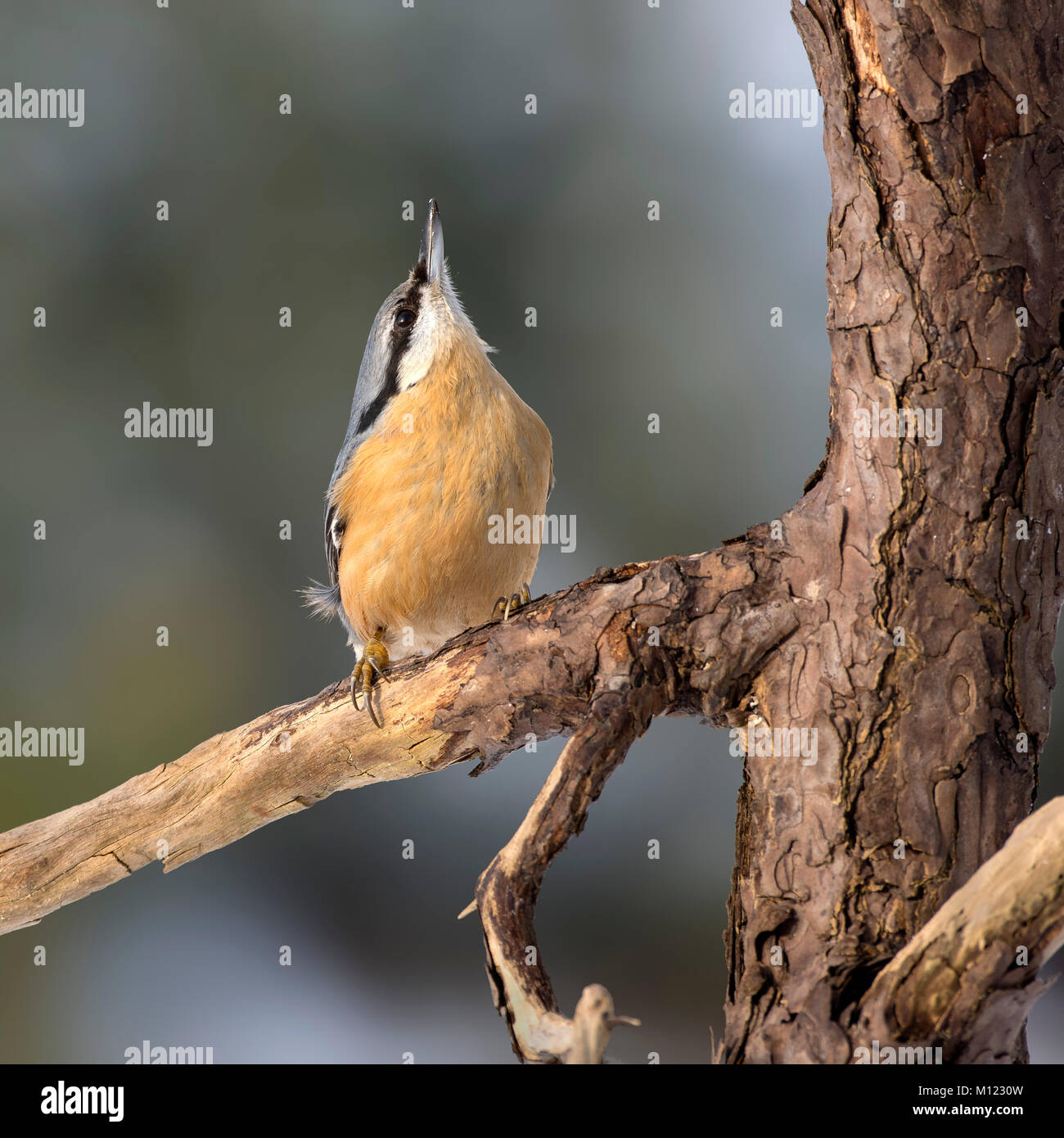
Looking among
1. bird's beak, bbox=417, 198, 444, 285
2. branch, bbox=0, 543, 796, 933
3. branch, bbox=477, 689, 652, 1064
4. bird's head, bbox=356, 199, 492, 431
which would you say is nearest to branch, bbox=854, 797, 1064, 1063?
branch, bbox=477, 689, 652, 1064

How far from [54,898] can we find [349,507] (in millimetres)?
1108

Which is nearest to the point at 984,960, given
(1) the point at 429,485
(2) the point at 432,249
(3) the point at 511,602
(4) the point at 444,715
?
(4) the point at 444,715

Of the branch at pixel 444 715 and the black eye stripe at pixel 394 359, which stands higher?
the black eye stripe at pixel 394 359

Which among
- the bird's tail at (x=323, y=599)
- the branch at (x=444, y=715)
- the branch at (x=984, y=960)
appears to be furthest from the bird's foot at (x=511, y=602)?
the branch at (x=984, y=960)

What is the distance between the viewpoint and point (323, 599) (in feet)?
9.60

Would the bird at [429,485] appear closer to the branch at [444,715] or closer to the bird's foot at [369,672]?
the bird's foot at [369,672]

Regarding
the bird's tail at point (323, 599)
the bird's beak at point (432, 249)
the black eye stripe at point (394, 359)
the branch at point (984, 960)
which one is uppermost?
the bird's beak at point (432, 249)

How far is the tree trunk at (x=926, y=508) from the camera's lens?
65.5 inches

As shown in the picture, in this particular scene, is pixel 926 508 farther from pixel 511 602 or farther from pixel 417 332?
pixel 417 332

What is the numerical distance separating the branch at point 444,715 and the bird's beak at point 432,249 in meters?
0.95

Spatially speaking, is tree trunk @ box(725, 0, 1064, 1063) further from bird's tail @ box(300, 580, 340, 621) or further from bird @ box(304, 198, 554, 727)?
bird's tail @ box(300, 580, 340, 621)

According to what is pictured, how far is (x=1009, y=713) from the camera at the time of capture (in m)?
1.70

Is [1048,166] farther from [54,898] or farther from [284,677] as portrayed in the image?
[284,677]

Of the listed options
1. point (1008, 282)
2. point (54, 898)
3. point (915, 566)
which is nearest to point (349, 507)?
point (54, 898)
